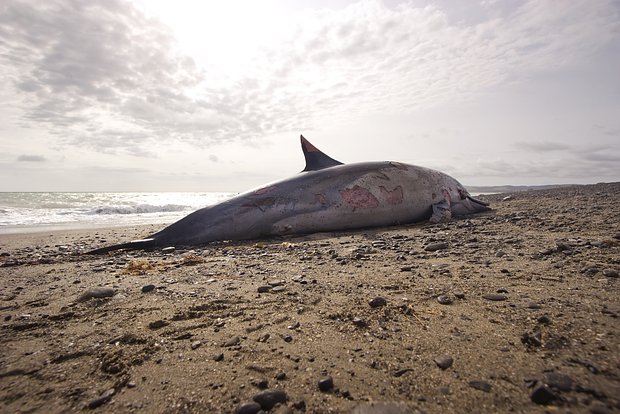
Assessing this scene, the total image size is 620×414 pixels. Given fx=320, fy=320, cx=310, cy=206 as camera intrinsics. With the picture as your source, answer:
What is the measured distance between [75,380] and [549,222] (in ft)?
23.1

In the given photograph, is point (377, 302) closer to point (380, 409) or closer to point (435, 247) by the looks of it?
point (380, 409)

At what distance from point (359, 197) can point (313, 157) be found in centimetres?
148

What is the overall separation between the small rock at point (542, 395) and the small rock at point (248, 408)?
1.16 meters

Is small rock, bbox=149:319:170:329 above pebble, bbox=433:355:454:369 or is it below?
above

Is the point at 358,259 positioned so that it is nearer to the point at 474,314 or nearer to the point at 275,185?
the point at 474,314

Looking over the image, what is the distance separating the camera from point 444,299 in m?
2.43

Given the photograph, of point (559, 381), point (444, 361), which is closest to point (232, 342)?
point (444, 361)

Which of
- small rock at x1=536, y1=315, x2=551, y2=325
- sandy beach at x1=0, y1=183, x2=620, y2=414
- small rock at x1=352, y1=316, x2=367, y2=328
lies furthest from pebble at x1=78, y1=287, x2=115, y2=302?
small rock at x1=536, y1=315, x2=551, y2=325

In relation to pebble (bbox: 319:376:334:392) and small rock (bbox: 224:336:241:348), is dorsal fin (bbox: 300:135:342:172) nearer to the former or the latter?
small rock (bbox: 224:336:241:348)

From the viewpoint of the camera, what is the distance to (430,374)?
156 cm

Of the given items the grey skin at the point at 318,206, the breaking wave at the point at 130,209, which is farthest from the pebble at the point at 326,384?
the breaking wave at the point at 130,209

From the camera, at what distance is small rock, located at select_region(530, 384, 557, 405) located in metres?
1.31

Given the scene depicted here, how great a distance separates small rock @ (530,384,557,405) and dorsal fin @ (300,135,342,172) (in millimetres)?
6183

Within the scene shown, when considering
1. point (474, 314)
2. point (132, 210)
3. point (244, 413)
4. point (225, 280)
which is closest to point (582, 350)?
point (474, 314)
